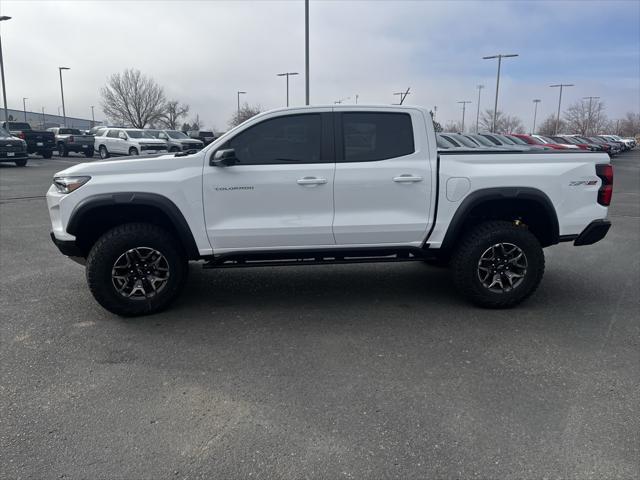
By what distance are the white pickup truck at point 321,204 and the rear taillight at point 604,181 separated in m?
0.01

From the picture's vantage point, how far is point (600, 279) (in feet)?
19.9

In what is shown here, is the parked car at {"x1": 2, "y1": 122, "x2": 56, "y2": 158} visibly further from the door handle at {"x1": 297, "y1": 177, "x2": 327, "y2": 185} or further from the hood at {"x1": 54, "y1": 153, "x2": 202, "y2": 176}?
the door handle at {"x1": 297, "y1": 177, "x2": 327, "y2": 185}

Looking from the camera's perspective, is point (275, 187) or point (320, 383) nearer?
point (320, 383)

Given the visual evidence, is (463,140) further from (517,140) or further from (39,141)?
(39,141)

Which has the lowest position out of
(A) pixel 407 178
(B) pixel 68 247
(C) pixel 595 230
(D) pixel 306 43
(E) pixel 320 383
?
(E) pixel 320 383

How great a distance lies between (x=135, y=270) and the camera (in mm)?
4652

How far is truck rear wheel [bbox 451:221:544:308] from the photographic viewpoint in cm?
483

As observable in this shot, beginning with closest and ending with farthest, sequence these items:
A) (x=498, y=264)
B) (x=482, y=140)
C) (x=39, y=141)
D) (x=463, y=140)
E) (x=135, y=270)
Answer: (x=135, y=270) → (x=498, y=264) → (x=463, y=140) → (x=482, y=140) → (x=39, y=141)

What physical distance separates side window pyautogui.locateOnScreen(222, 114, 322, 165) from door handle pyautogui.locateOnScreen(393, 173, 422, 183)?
731 mm

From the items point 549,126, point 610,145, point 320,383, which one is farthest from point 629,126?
point 320,383

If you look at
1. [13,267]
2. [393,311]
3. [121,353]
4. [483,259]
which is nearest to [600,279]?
[483,259]

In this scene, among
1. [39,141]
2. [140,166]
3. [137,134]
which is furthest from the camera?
[137,134]

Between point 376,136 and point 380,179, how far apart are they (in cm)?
44

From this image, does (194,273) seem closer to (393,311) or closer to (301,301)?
(301,301)
